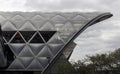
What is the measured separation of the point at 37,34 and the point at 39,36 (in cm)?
43

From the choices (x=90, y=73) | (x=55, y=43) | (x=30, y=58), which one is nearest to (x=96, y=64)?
(x=90, y=73)

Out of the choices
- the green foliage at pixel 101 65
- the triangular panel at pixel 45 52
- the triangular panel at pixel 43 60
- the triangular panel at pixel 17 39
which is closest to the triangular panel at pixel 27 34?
the triangular panel at pixel 17 39

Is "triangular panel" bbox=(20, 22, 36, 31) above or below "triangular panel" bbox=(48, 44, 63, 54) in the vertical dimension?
above

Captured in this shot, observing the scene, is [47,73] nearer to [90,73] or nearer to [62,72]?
[62,72]

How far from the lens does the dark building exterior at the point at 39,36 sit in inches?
1866

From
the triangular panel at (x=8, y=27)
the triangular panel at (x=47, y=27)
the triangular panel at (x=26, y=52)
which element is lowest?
the triangular panel at (x=26, y=52)

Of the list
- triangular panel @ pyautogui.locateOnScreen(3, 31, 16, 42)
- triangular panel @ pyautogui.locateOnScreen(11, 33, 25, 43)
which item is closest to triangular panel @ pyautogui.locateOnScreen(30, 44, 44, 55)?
triangular panel @ pyautogui.locateOnScreen(11, 33, 25, 43)

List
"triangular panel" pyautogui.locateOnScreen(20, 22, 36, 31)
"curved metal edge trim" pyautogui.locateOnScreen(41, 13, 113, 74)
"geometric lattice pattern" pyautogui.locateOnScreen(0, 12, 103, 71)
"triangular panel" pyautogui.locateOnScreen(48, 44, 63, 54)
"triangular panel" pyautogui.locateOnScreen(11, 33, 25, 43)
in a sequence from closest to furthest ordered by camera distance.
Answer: "curved metal edge trim" pyautogui.locateOnScreen(41, 13, 113, 74)
"geometric lattice pattern" pyautogui.locateOnScreen(0, 12, 103, 71)
"triangular panel" pyautogui.locateOnScreen(48, 44, 63, 54)
"triangular panel" pyautogui.locateOnScreen(11, 33, 25, 43)
"triangular panel" pyautogui.locateOnScreen(20, 22, 36, 31)

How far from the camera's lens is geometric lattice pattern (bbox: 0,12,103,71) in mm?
47500

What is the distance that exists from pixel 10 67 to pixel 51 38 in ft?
24.4

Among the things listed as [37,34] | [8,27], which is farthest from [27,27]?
[8,27]

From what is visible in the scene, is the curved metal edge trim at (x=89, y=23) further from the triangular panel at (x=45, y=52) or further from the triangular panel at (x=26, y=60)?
the triangular panel at (x=26, y=60)

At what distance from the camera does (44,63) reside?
155 ft

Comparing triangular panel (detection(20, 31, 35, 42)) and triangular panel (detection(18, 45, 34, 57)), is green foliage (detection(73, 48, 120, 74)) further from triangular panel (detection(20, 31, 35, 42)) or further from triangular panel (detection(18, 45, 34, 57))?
triangular panel (detection(20, 31, 35, 42))
